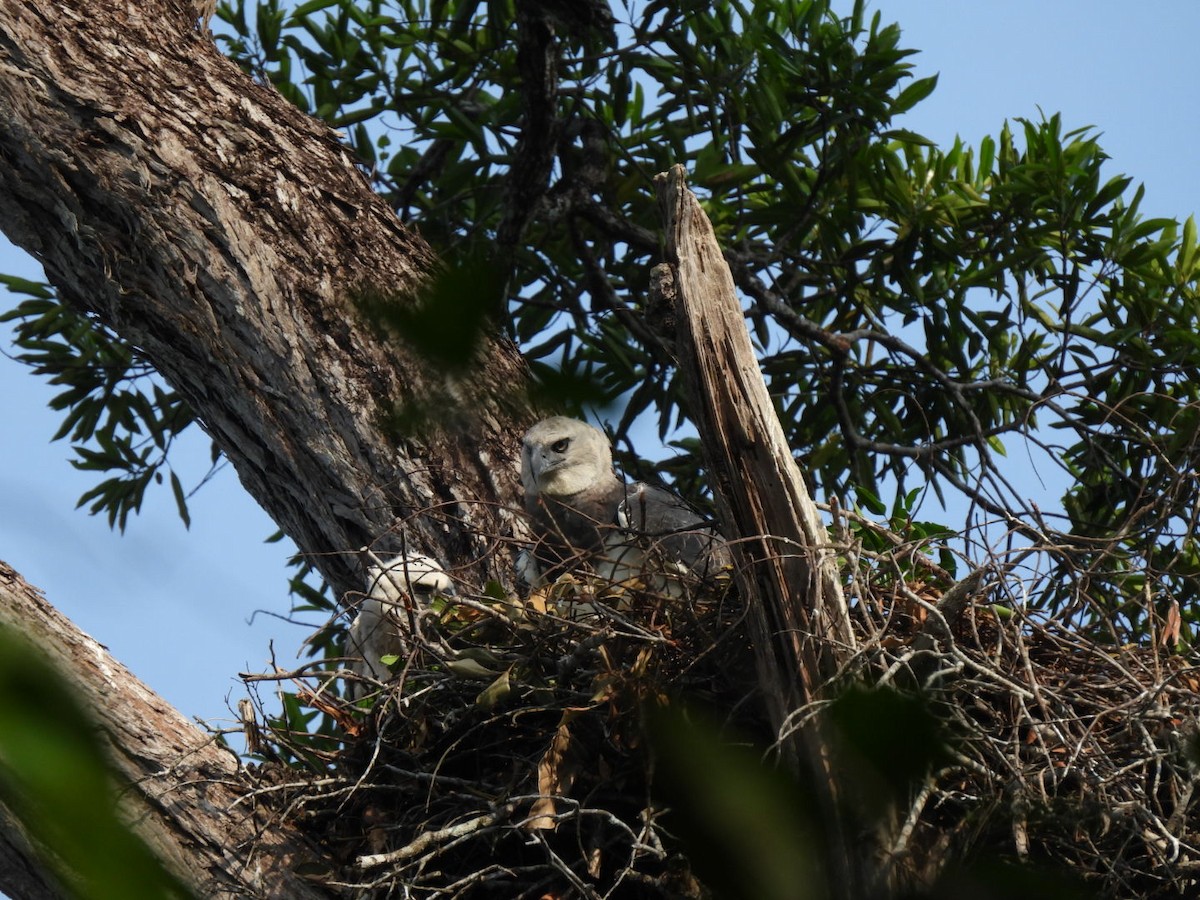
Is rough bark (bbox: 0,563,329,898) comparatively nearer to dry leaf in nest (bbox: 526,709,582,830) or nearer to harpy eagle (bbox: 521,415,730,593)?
dry leaf in nest (bbox: 526,709,582,830)

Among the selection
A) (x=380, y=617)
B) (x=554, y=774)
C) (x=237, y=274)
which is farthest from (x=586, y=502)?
(x=554, y=774)

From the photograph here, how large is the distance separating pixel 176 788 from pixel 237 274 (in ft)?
5.25

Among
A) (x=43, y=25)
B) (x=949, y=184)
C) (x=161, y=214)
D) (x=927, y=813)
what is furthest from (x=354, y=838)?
(x=949, y=184)

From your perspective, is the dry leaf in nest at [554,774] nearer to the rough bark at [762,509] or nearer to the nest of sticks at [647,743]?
the nest of sticks at [647,743]

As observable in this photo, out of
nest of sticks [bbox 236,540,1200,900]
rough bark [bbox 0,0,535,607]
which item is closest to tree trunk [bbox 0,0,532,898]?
rough bark [bbox 0,0,535,607]

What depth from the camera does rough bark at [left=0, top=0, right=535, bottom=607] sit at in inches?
139

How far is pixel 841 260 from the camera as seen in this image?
206 inches

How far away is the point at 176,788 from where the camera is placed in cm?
254

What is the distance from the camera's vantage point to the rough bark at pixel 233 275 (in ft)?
11.6

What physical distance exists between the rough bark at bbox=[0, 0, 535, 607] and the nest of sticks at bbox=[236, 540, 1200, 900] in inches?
27.3

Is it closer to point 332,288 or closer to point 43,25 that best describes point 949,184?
point 332,288

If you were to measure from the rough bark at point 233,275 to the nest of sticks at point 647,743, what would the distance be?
0.69 metres

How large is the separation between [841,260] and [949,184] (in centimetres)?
52

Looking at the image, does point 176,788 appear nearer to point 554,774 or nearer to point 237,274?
point 554,774
